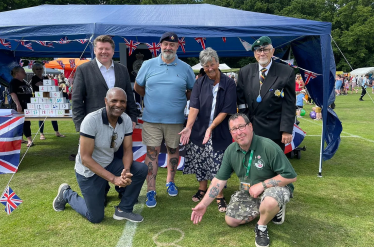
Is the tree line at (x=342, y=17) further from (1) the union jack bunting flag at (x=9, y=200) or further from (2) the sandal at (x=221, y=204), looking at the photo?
(1) the union jack bunting flag at (x=9, y=200)

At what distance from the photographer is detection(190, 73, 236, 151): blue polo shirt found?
304 centimetres

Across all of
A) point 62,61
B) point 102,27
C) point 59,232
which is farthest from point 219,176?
point 62,61

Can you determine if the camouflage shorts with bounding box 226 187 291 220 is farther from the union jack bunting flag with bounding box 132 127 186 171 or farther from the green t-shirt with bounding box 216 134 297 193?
the union jack bunting flag with bounding box 132 127 186 171

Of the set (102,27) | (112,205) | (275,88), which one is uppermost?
(102,27)

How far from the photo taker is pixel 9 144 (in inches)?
174

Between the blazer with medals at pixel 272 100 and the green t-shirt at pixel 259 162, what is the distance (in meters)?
0.51

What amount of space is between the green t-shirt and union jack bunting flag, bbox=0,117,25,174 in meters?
3.60

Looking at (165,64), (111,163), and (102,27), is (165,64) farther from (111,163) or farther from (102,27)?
(102,27)

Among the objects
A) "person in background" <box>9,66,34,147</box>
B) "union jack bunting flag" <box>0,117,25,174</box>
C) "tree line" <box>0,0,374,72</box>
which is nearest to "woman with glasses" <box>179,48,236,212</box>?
"union jack bunting flag" <box>0,117,25,174</box>

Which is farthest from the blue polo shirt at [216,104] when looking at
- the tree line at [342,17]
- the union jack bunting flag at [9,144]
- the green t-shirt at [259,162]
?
the tree line at [342,17]

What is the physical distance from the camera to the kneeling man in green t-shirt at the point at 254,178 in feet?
7.73

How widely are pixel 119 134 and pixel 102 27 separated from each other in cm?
205

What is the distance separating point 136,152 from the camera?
4.74 meters

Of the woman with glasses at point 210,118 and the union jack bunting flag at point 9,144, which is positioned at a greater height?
the woman with glasses at point 210,118
